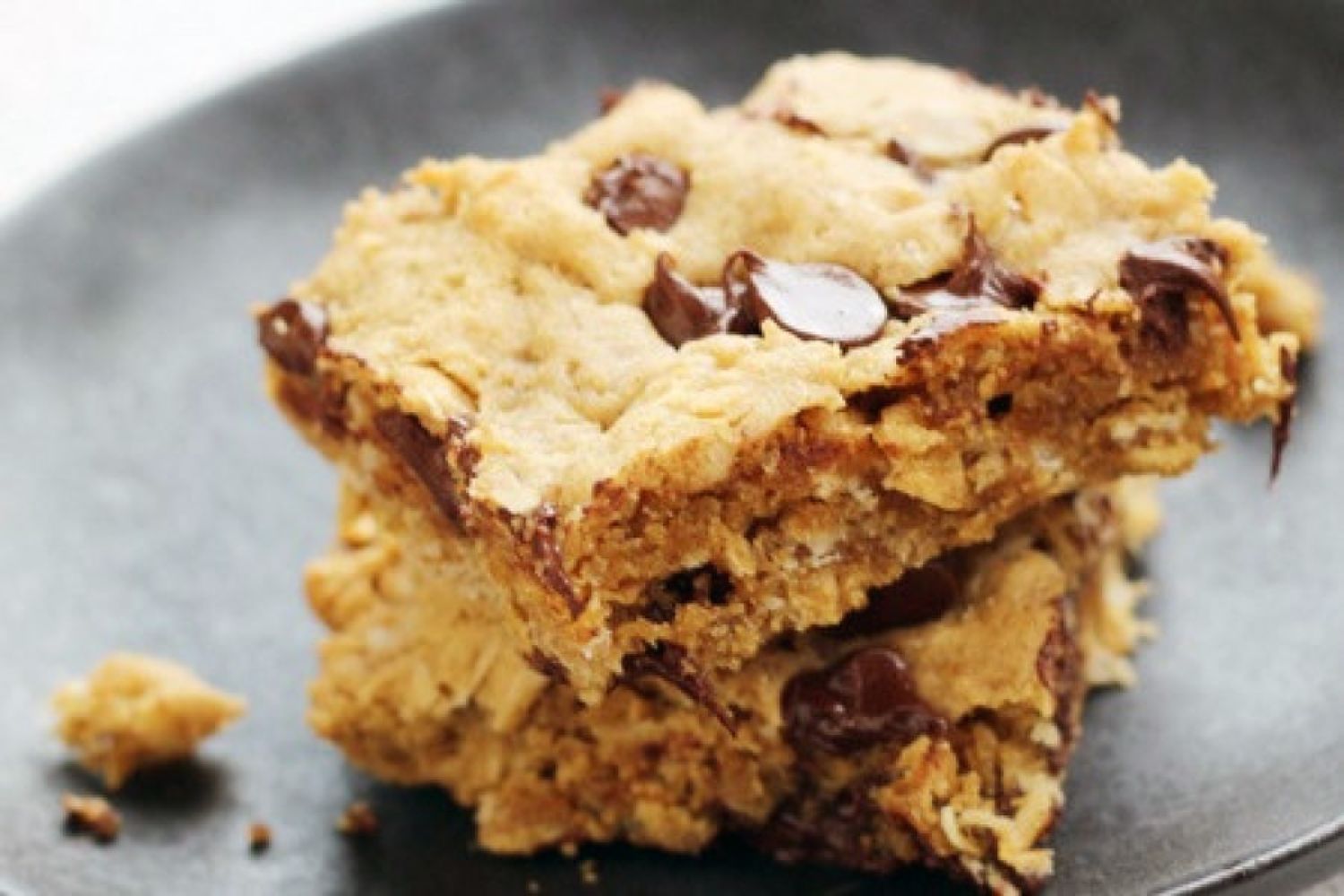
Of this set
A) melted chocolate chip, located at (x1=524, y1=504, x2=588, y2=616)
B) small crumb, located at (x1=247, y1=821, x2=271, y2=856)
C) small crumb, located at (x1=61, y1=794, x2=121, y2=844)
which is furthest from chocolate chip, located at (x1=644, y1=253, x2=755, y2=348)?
small crumb, located at (x1=61, y1=794, x2=121, y2=844)

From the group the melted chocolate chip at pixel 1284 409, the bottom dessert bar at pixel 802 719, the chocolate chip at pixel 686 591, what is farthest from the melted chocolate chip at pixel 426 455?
the melted chocolate chip at pixel 1284 409

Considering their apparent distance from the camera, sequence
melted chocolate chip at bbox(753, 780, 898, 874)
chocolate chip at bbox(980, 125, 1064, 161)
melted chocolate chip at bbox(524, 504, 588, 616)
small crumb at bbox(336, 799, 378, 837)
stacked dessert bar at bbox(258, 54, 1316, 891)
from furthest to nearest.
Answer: small crumb at bbox(336, 799, 378, 837)
chocolate chip at bbox(980, 125, 1064, 161)
melted chocolate chip at bbox(753, 780, 898, 874)
stacked dessert bar at bbox(258, 54, 1316, 891)
melted chocolate chip at bbox(524, 504, 588, 616)

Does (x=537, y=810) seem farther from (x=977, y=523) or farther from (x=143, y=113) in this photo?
(x=143, y=113)

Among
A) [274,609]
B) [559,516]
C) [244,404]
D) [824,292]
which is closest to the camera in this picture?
[559,516]

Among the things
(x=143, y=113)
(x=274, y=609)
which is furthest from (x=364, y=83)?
(x=274, y=609)

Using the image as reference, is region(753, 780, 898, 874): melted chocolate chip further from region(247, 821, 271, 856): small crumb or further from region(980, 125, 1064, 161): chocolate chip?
region(980, 125, 1064, 161): chocolate chip

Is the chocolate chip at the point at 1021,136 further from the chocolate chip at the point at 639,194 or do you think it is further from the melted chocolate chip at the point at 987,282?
the chocolate chip at the point at 639,194
